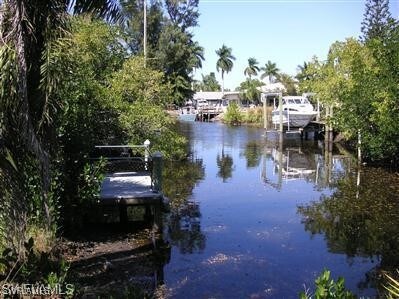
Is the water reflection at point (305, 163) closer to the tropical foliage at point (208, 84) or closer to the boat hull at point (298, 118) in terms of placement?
the boat hull at point (298, 118)

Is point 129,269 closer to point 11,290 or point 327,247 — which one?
point 11,290

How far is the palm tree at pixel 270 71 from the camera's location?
344 feet

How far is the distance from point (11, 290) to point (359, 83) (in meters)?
20.8

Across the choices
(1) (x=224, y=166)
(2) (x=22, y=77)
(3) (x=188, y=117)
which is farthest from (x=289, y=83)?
(2) (x=22, y=77)

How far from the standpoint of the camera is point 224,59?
105 metres

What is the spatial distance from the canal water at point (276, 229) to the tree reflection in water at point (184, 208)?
0.03 metres

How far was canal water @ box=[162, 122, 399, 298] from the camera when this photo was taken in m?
9.21

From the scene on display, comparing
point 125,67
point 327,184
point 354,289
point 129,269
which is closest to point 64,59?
point 129,269

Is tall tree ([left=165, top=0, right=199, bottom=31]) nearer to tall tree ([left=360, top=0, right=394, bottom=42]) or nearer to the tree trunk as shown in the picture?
tall tree ([left=360, top=0, right=394, bottom=42])

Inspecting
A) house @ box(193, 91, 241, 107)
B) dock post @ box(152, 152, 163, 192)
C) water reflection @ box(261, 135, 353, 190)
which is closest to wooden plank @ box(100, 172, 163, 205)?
dock post @ box(152, 152, 163, 192)

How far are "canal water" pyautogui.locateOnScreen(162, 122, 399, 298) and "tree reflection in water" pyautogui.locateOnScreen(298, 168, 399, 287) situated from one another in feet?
0.07

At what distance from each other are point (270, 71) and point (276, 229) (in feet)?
311

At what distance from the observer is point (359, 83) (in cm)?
2378

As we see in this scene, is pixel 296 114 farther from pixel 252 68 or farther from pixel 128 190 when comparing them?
pixel 252 68
